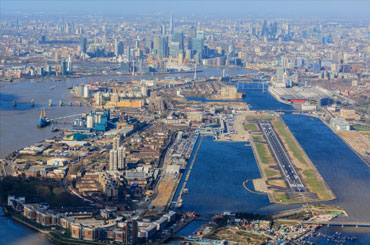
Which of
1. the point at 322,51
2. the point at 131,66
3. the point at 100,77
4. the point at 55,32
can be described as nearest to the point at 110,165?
the point at 100,77

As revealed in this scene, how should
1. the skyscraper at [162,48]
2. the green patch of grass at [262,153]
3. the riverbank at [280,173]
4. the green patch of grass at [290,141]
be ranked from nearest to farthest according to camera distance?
the riverbank at [280,173] → the green patch of grass at [262,153] → the green patch of grass at [290,141] → the skyscraper at [162,48]

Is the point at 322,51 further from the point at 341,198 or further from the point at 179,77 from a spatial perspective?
the point at 341,198

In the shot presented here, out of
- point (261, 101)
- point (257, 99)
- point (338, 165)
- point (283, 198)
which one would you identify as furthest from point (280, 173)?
point (257, 99)

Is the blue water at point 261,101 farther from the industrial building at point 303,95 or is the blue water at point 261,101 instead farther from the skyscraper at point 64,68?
the skyscraper at point 64,68

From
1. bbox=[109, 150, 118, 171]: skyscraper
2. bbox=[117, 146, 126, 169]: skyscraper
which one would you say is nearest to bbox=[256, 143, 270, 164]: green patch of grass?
bbox=[117, 146, 126, 169]: skyscraper

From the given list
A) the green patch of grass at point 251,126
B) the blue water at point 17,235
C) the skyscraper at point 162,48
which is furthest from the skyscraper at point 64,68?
the blue water at point 17,235

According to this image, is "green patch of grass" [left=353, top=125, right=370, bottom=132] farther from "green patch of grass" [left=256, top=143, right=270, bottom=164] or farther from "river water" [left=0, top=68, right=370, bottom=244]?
"green patch of grass" [left=256, top=143, right=270, bottom=164]

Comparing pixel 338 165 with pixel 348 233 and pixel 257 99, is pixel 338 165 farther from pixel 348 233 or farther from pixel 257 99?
pixel 257 99
